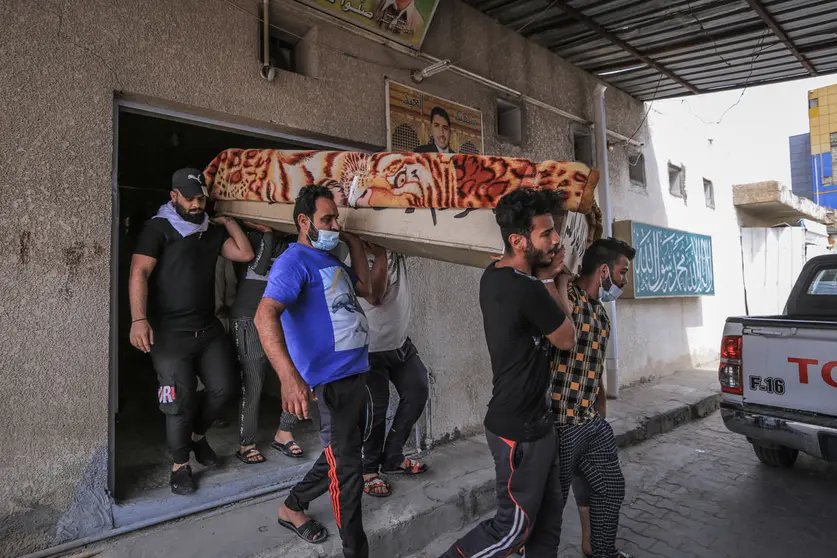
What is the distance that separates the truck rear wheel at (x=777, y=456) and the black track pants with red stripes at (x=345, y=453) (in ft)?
11.6

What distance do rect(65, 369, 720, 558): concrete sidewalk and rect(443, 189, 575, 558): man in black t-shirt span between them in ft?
2.83

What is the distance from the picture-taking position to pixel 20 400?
2467 mm

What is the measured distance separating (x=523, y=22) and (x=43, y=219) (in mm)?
4345

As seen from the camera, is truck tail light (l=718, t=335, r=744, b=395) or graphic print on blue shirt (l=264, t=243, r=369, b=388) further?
truck tail light (l=718, t=335, r=744, b=395)

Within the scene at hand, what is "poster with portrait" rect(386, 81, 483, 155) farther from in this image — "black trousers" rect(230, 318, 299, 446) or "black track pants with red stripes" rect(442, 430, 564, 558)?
"black track pants with red stripes" rect(442, 430, 564, 558)

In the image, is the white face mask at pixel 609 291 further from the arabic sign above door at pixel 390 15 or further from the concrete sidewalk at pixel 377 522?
the arabic sign above door at pixel 390 15

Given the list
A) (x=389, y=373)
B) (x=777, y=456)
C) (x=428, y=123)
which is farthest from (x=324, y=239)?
(x=777, y=456)

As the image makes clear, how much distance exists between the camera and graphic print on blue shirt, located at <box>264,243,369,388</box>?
2.31 m

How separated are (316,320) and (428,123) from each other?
8.23ft

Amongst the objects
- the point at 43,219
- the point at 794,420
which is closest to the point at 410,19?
the point at 43,219

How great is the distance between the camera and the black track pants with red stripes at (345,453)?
2314 millimetres

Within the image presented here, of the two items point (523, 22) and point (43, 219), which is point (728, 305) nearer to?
point (523, 22)

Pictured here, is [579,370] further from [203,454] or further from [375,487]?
[203,454]

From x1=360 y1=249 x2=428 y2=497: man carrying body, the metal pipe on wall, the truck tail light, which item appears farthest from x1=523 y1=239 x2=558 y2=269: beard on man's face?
the metal pipe on wall
